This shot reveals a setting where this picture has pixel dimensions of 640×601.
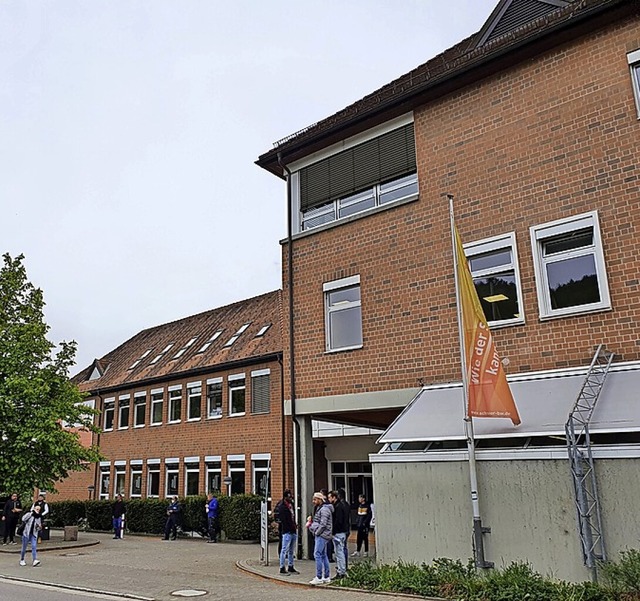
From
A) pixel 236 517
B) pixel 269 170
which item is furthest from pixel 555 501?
pixel 236 517

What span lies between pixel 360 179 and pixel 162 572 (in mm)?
9648

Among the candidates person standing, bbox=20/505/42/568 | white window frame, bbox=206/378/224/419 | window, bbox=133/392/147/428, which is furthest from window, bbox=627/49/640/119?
window, bbox=133/392/147/428

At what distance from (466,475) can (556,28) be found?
803 cm

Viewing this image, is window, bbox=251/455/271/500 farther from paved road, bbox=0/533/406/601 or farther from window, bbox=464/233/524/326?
window, bbox=464/233/524/326

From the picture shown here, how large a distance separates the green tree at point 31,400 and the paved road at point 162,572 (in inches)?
119

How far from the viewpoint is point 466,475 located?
11.3 meters

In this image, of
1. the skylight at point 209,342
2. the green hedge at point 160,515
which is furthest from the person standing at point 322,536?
the skylight at point 209,342

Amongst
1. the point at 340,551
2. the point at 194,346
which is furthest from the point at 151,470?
the point at 340,551

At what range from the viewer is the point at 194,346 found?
3434 cm

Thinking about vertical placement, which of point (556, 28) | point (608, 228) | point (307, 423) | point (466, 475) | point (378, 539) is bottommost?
point (378, 539)

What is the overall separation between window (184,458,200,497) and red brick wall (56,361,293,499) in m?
0.23

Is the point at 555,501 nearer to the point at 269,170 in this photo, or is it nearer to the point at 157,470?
the point at 269,170

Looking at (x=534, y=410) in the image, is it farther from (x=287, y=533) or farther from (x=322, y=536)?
(x=287, y=533)

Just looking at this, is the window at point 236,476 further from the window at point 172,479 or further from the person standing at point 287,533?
the person standing at point 287,533
